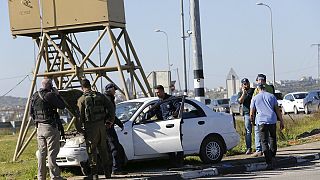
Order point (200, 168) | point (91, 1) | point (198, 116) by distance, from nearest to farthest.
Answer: point (200, 168) < point (198, 116) < point (91, 1)

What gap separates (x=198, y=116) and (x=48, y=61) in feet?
30.9

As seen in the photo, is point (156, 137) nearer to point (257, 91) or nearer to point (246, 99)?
point (257, 91)

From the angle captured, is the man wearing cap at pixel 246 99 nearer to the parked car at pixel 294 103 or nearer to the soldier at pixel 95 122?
the soldier at pixel 95 122

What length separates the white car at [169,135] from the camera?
12.4m

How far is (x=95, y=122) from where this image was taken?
11.1m

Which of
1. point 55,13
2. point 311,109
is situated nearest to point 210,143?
point 55,13

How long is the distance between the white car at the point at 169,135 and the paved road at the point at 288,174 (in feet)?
3.74

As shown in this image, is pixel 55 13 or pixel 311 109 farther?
pixel 311 109

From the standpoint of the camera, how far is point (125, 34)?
20.8 metres

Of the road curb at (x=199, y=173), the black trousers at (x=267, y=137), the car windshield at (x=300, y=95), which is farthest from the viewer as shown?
the car windshield at (x=300, y=95)

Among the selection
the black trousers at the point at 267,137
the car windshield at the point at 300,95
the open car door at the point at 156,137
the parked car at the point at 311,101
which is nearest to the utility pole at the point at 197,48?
the black trousers at the point at 267,137

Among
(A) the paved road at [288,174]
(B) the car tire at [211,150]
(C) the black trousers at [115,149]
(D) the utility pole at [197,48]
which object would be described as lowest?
(A) the paved road at [288,174]

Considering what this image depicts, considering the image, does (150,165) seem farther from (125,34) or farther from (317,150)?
(125,34)

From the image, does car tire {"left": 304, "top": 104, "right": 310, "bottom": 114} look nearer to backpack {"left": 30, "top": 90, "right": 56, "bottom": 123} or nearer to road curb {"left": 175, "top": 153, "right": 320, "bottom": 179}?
road curb {"left": 175, "top": 153, "right": 320, "bottom": 179}
